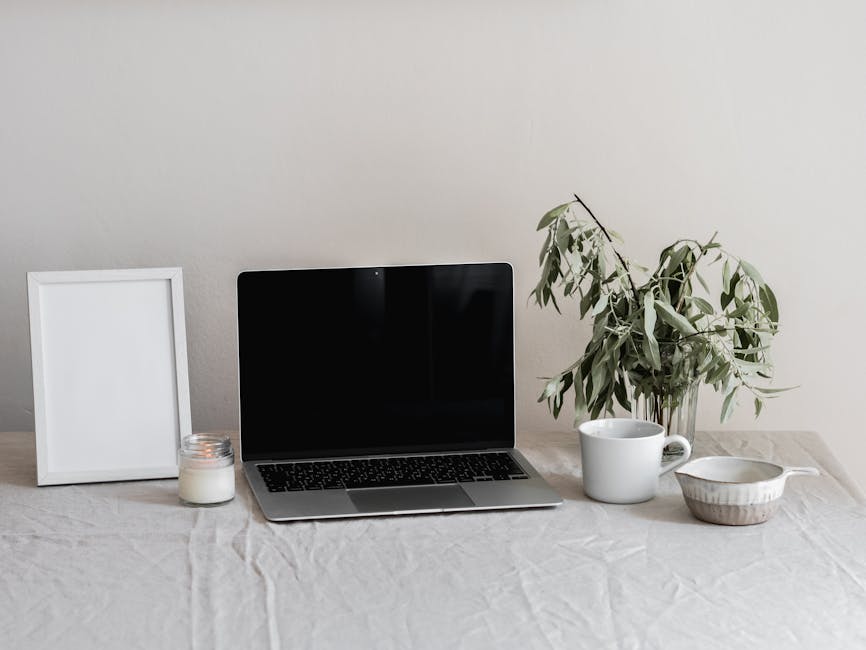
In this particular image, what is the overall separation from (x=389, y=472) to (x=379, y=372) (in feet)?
0.46

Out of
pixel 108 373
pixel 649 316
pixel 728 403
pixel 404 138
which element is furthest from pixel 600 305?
pixel 108 373

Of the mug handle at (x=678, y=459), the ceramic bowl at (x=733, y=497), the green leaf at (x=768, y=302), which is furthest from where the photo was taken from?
the green leaf at (x=768, y=302)

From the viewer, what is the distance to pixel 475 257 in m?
1.47

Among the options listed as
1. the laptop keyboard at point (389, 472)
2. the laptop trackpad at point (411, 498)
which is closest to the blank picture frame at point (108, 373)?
the laptop keyboard at point (389, 472)

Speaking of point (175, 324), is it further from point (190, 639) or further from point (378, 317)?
point (190, 639)

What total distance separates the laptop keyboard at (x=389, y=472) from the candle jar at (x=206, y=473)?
0.19 feet

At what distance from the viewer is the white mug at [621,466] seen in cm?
113

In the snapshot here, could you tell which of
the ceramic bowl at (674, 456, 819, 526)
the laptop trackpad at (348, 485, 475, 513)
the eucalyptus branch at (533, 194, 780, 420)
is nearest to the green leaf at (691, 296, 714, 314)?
the eucalyptus branch at (533, 194, 780, 420)

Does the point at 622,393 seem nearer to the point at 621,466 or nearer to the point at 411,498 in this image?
the point at 621,466

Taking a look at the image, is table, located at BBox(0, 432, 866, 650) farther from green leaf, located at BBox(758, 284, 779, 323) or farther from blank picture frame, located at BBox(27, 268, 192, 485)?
green leaf, located at BBox(758, 284, 779, 323)

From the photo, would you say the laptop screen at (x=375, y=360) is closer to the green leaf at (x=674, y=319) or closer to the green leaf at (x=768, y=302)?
the green leaf at (x=674, y=319)

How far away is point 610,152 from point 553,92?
119 mm

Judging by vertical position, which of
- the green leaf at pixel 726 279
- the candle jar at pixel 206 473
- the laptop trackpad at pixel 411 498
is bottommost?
the laptop trackpad at pixel 411 498

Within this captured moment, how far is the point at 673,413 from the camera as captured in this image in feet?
4.23
